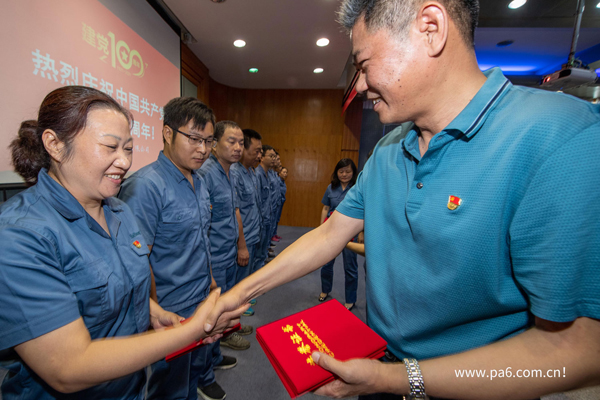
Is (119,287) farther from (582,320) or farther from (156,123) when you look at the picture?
(156,123)

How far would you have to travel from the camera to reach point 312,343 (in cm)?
83

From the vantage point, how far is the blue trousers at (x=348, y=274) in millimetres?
3049

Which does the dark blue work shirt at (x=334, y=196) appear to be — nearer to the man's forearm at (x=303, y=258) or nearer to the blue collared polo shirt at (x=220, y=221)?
the blue collared polo shirt at (x=220, y=221)

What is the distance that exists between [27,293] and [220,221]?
1.70 metres

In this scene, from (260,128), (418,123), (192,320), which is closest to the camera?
(418,123)

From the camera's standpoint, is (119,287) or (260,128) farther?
(260,128)

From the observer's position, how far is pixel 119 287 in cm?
87

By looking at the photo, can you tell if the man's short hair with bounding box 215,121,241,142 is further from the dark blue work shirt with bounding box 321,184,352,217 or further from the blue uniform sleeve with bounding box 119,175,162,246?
the dark blue work shirt with bounding box 321,184,352,217

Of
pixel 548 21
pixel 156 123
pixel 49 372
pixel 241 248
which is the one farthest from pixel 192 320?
pixel 548 21

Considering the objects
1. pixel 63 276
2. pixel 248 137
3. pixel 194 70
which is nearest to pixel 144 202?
pixel 63 276

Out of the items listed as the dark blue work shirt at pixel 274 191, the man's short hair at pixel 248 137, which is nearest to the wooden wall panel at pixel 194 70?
the man's short hair at pixel 248 137

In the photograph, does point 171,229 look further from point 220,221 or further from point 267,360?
point 267,360

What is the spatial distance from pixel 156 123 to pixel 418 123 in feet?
11.7

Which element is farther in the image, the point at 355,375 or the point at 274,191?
the point at 274,191
